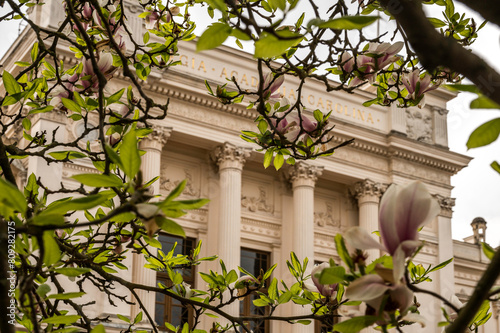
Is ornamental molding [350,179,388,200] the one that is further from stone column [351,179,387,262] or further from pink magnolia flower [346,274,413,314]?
pink magnolia flower [346,274,413,314]

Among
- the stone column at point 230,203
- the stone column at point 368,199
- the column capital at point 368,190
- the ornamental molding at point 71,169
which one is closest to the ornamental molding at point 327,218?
the stone column at point 368,199

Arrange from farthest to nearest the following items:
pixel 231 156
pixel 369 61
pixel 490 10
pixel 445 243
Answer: pixel 445 243 → pixel 231 156 → pixel 369 61 → pixel 490 10

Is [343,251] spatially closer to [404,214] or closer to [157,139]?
[404,214]

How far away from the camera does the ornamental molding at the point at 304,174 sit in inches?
770

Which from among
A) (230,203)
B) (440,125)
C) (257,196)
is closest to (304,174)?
(257,196)

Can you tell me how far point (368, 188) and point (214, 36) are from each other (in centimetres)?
1930

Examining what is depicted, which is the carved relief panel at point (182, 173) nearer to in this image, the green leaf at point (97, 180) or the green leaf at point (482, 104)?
the green leaf at point (97, 180)

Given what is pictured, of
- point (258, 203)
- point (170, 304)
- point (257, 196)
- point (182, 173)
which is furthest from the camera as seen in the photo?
point (257, 196)

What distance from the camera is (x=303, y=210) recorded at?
63.2 ft

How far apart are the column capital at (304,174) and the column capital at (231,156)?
61.2 inches

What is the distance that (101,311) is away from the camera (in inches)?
634

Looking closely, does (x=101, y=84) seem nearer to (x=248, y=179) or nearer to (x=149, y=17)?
(x=149, y=17)

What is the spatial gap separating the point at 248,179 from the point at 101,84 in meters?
16.8

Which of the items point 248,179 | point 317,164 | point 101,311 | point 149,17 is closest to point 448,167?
point 317,164
